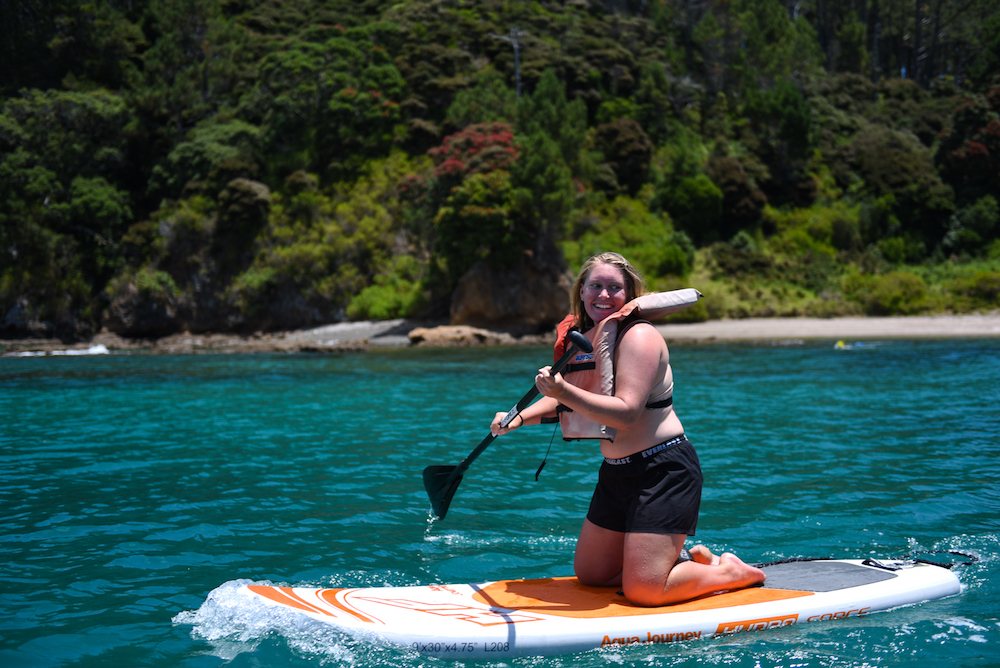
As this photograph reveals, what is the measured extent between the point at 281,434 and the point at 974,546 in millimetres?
8266

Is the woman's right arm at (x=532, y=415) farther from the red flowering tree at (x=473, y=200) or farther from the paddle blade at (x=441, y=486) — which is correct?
the red flowering tree at (x=473, y=200)

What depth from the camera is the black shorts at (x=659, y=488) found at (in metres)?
3.30

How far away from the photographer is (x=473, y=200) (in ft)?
100

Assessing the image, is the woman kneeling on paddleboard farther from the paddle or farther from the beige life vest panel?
A: the paddle

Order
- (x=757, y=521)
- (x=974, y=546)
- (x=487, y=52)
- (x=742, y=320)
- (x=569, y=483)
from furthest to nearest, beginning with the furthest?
1. (x=487, y=52)
2. (x=742, y=320)
3. (x=569, y=483)
4. (x=757, y=521)
5. (x=974, y=546)

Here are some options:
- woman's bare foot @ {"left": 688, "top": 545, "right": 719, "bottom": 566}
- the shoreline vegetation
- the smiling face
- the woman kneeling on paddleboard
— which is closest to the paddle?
the woman kneeling on paddleboard

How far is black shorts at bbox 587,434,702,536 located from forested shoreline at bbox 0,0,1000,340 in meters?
27.4

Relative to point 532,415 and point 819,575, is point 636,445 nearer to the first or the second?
point 532,415

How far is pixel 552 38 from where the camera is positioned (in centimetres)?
4838

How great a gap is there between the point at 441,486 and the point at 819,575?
2.38m

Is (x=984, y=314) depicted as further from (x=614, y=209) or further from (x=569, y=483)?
(x=569, y=483)

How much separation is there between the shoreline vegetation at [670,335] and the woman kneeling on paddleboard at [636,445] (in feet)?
76.9

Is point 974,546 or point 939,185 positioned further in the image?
point 939,185

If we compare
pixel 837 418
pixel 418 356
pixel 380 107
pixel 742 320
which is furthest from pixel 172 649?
pixel 380 107
